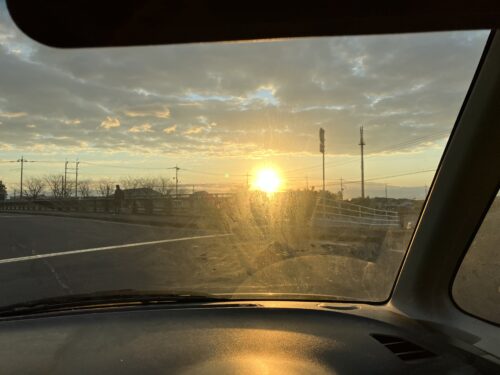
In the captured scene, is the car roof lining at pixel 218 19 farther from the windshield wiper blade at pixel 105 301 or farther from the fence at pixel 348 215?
the fence at pixel 348 215

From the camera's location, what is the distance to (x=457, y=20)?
160cm

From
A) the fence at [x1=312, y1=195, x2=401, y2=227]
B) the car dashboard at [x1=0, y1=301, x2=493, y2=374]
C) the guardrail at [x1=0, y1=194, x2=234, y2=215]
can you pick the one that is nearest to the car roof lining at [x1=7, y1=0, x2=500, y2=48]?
the car dashboard at [x1=0, y1=301, x2=493, y2=374]

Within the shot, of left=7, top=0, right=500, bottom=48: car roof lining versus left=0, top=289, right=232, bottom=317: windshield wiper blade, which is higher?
left=7, top=0, right=500, bottom=48: car roof lining

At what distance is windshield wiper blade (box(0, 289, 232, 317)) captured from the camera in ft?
11.5

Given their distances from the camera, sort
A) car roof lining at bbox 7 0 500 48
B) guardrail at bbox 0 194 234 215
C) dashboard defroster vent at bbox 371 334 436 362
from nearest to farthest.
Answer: car roof lining at bbox 7 0 500 48 → dashboard defroster vent at bbox 371 334 436 362 → guardrail at bbox 0 194 234 215

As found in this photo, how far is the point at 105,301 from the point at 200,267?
3.87 m

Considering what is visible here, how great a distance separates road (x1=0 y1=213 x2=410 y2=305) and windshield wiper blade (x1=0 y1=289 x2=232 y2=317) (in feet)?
1.01

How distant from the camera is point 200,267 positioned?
7.43m

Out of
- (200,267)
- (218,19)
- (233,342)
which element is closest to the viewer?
(218,19)

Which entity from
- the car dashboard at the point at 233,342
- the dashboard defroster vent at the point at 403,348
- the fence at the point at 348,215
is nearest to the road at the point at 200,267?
the fence at the point at 348,215

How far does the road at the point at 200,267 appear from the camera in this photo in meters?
4.23

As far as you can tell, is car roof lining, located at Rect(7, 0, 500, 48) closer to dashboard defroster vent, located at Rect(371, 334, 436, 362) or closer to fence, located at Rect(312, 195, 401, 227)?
dashboard defroster vent, located at Rect(371, 334, 436, 362)

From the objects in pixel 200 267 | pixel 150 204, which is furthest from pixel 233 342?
pixel 150 204

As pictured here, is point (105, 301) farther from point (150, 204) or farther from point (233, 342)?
point (150, 204)
